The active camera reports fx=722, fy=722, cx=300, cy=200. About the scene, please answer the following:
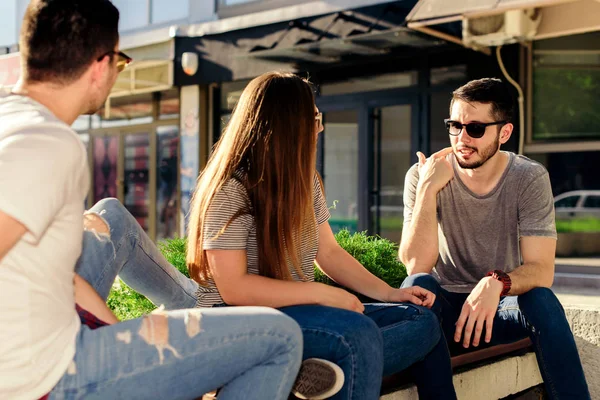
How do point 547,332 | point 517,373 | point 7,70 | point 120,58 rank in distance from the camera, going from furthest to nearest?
point 7,70 → point 517,373 → point 547,332 → point 120,58

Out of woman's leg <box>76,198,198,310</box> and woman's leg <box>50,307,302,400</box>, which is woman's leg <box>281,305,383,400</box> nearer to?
woman's leg <box>50,307,302,400</box>

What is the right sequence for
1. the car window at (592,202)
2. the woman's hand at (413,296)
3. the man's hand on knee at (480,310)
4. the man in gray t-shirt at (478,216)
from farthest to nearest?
the car window at (592,202)
the man in gray t-shirt at (478,216)
the man's hand on knee at (480,310)
the woman's hand at (413,296)

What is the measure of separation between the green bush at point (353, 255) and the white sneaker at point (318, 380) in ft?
5.32

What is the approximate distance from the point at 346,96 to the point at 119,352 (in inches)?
322

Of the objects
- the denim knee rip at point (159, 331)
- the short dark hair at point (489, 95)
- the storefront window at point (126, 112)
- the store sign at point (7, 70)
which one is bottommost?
the denim knee rip at point (159, 331)

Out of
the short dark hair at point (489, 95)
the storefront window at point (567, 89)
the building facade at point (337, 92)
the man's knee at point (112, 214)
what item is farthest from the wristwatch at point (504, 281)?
the storefront window at point (567, 89)

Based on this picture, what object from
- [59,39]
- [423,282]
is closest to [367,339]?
[423,282]

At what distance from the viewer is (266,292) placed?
228 cm

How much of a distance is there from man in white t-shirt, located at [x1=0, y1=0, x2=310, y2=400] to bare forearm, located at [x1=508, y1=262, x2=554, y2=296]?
4.64 ft

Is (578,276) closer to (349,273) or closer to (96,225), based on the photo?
(349,273)

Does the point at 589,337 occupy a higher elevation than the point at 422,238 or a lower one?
lower

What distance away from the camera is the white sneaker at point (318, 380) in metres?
2.16

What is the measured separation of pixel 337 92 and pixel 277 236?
760cm

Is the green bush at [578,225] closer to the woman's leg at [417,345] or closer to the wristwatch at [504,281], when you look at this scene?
the wristwatch at [504,281]
